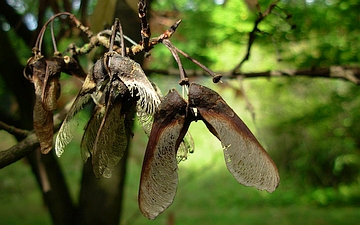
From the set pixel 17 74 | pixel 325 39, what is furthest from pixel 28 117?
pixel 325 39

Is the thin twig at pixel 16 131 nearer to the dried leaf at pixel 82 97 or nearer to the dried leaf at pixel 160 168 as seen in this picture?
the dried leaf at pixel 82 97

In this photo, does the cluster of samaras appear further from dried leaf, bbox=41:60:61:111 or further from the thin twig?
the thin twig

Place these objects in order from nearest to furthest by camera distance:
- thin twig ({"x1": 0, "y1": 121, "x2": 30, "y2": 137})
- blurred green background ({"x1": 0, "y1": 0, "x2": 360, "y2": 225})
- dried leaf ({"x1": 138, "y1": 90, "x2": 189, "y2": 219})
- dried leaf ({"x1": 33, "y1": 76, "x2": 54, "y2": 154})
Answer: dried leaf ({"x1": 138, "y1": 90, "x2": 189, "y2": 219}), dried leaf ({"x1": 33, "y1": 76, "x2": 54, "y2": 154}), thin twig ({"x1": 0, "y1": 121, "x2": 30, "y2": 137}), blurred green background ({"x1": 0, "y1": 0, "x2": 360, "y2": 225})

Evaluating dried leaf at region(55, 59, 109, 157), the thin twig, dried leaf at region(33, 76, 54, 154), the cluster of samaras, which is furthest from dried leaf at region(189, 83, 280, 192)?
the thin twig

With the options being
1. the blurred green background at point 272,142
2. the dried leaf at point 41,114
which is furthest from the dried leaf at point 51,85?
the blurred green background at point 272,142

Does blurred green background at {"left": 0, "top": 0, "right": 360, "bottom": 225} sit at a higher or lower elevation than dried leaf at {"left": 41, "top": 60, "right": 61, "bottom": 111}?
lower

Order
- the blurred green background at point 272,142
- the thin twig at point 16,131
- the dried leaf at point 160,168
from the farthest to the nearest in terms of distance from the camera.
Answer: the blurred green background at point 272,142 → the thin twig at point 16,131 → the dried leaf at point 160,168

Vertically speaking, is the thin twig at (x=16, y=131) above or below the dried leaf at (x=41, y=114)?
below
